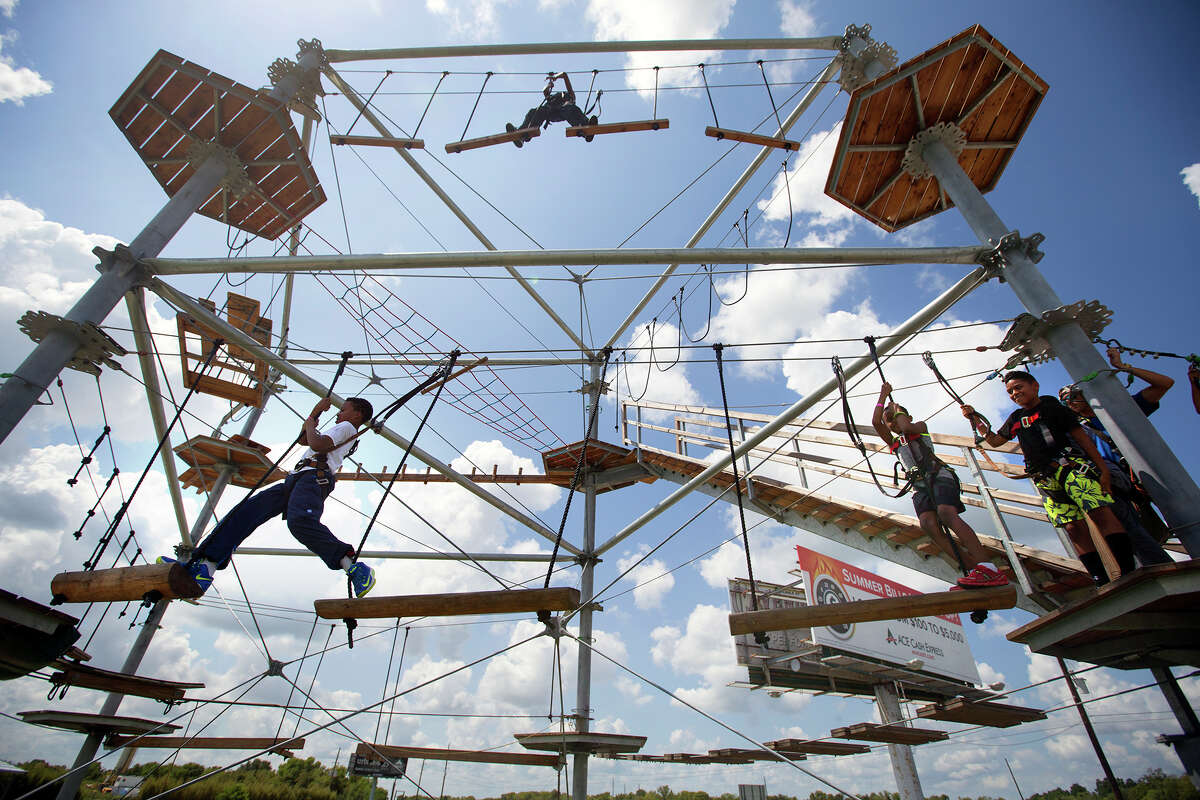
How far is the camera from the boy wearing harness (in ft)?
15.4

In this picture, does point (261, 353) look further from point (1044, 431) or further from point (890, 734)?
point (890, 734)

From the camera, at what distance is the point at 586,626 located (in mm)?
9891

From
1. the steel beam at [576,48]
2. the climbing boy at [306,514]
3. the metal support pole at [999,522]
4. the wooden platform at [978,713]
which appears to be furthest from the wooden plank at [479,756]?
the steel beam at [576,48]

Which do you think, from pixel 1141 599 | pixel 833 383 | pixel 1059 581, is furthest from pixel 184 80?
pixel 1059 581

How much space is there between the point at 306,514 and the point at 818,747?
13.0m

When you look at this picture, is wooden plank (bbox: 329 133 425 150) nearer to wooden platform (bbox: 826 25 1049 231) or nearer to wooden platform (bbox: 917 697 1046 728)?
wooden platform (bbox: 826 25 1049 231)

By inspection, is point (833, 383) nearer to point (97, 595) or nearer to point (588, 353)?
point (588, 353)

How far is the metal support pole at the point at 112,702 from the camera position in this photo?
306 inches

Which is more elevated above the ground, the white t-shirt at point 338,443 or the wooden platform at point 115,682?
the white t-shirt at point 338,443

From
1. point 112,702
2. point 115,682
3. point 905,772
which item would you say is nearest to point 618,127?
point 115,682

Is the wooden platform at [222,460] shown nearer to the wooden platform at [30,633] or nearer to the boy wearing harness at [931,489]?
the wooden platform at [30,633]

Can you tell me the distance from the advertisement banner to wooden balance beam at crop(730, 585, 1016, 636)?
40.6 feet

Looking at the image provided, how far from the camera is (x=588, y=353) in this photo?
36.2 ft

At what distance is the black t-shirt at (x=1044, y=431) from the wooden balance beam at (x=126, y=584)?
7.01 meters
